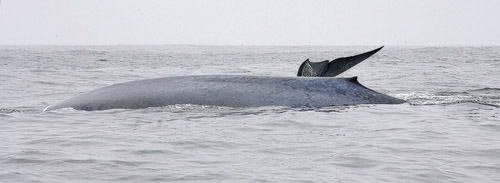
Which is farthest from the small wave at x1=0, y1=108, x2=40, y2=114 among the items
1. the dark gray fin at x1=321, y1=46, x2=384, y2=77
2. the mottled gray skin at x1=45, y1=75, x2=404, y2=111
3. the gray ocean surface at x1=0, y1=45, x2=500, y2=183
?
the dark gray fin at x1=321, y1=46, x2=384, y2=77

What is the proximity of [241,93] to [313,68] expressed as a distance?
1108 millimetres

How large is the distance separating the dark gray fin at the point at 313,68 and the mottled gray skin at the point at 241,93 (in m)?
0.36

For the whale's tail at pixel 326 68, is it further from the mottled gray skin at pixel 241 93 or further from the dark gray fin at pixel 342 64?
the mottled gray skin at pixel 241 93

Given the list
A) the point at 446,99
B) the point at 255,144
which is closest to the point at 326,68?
the point at 255,144

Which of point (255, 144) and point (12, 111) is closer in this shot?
point (255, 144)

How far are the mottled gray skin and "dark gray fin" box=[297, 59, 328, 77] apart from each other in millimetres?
360

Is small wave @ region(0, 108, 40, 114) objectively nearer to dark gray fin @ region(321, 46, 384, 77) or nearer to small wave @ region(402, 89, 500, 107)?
dark gray fin @ region(321, 46, 384, 77)

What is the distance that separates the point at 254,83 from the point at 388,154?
3139mm

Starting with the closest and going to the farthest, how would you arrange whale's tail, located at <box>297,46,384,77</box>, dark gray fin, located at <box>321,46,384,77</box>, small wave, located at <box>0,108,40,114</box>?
dark gray fin, located at <box>321,46,384,77</box>, whale's tail, located at <box>297,46,384,77</box>, small wave, located at <box>0,108,40,114</box>

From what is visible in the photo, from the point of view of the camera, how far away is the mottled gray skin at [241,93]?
8.96m

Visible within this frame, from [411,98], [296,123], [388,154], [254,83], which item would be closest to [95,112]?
[254,83]

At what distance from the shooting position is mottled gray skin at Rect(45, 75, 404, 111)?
8.96m

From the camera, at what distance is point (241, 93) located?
30.1ft

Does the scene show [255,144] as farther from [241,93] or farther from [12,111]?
[12,111]
